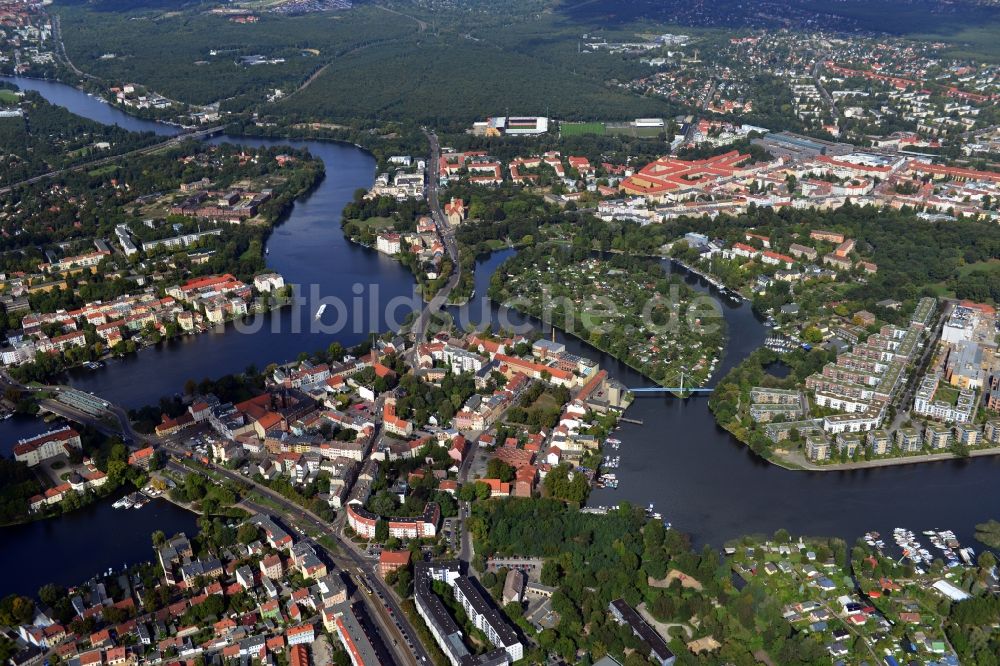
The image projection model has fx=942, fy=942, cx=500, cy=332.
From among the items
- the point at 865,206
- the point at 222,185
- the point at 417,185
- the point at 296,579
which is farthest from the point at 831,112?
the point at 296,579

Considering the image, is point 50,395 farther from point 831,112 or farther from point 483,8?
point 483,8

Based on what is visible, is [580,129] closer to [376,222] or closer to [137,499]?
[376,222]

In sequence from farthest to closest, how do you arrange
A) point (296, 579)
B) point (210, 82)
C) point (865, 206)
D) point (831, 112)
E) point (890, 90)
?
1. point (210, 82)
2. point (890, 90)
3. point (831, 112)
4. point (865, 206)
5. point (296, 579)

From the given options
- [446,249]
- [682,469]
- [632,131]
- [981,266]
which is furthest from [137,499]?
[632,131]

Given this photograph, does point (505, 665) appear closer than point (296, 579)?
Yes

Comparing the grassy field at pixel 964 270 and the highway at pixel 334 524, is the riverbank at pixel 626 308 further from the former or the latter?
the grassy field at pixel 964 270
